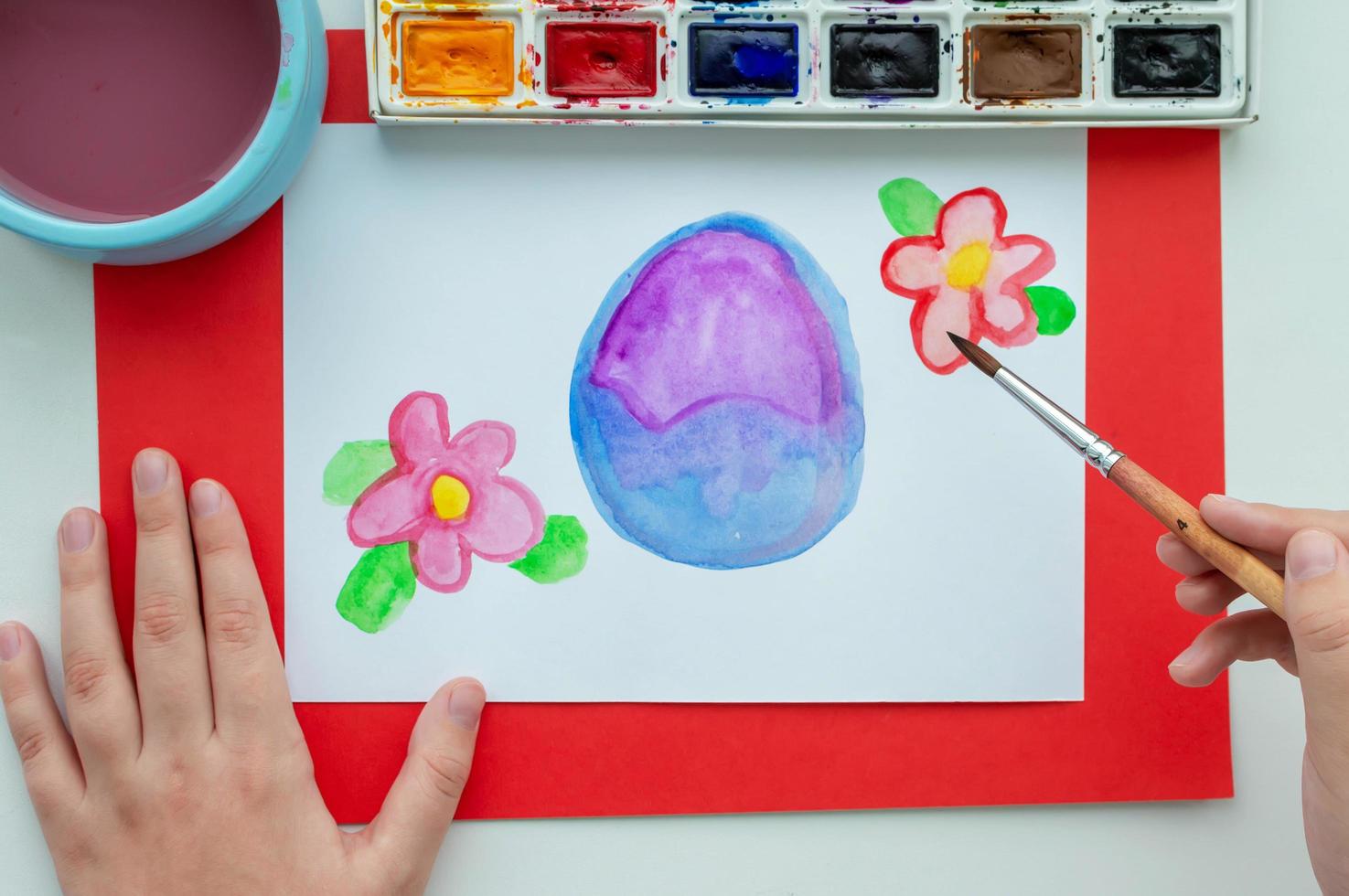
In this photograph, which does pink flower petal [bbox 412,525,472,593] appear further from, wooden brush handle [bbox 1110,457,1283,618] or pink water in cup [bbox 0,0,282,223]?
wooden brush handle [bbox 1110,457,1283,618]

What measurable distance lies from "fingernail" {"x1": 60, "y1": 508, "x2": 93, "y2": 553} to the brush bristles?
58 cm

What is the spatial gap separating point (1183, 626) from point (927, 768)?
0.20 meters

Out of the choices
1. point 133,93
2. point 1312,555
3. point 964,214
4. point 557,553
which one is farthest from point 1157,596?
point 133,93

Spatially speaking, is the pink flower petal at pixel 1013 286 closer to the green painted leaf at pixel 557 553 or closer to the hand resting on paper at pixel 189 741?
the green painted leaf at pixel 557 553

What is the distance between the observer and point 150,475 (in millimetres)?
595

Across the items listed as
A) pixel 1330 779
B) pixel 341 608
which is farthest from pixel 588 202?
pixel 1330 779

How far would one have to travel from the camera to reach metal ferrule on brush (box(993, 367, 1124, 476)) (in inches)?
19.9

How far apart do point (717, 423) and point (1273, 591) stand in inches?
13.1

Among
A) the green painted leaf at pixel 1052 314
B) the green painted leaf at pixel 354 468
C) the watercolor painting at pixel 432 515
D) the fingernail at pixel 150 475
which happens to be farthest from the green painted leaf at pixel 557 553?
the green painted leaf at pixel 1052 314

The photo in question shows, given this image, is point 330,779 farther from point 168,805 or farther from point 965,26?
point 965,26

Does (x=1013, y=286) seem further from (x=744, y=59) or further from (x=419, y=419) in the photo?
(x=419, y=419)

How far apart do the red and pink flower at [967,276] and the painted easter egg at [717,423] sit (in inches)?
2.8

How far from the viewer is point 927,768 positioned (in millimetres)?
622

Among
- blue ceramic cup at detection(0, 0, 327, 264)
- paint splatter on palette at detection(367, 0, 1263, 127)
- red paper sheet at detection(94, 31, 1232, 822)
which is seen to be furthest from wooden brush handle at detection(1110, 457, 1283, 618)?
blue ceramic cup at detection(0, 0, 327, 264)
